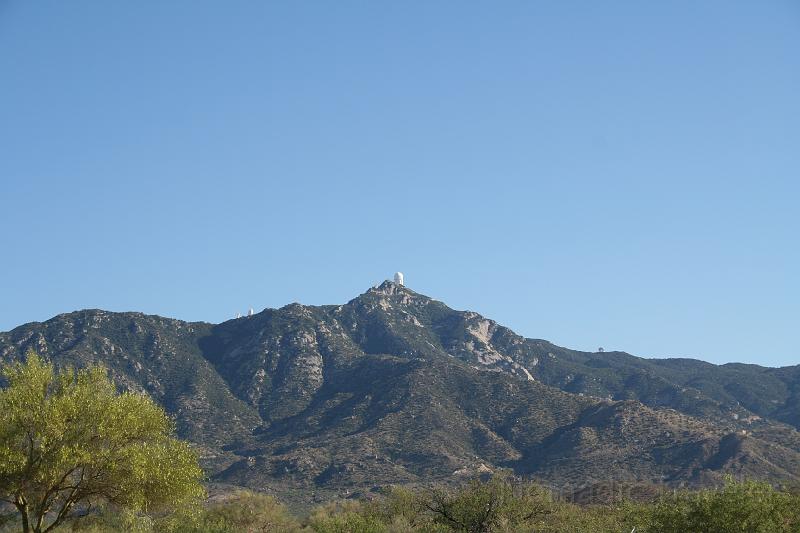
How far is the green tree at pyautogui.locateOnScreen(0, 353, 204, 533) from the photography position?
99.1 feet

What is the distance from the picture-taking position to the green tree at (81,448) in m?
30.2

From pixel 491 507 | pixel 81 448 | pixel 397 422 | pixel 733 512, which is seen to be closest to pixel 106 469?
pixel 81 448

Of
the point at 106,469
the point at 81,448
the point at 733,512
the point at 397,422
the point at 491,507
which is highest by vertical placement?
the point at 397,422

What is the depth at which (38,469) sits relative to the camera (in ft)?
99.1

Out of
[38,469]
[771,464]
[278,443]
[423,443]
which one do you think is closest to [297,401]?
[278,443]

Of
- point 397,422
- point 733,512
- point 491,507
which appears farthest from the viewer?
point 397,422

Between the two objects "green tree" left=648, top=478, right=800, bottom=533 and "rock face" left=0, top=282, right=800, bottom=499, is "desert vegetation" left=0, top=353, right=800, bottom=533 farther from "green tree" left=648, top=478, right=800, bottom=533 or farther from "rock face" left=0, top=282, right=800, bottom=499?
"rock face" left=0, top=282, right=800, bottom=499

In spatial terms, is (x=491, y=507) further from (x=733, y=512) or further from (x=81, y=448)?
(x=81, y=448)

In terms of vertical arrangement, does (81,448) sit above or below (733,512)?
above

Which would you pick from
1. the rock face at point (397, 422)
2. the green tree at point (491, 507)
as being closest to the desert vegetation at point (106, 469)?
the green tree at point (491, 507)

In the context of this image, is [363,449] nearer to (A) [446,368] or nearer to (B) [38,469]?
(A) [446,368]

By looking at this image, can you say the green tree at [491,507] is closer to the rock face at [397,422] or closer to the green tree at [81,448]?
the green tree at [81,448]

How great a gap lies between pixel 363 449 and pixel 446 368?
134 ft

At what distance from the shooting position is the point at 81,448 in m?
30.5
